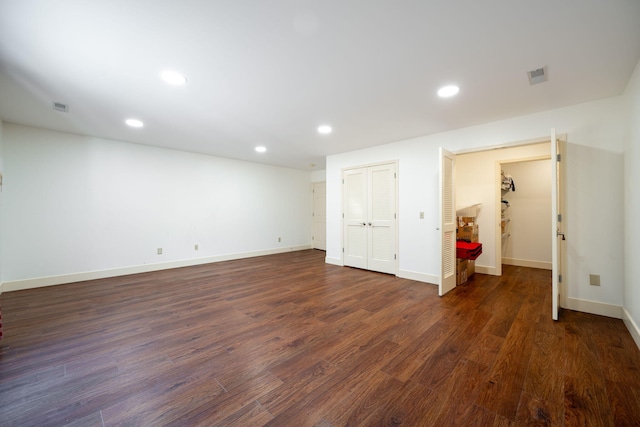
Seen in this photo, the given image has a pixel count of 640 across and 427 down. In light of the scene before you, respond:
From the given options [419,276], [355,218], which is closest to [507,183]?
[419,276]

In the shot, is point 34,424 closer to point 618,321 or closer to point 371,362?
point 371,362

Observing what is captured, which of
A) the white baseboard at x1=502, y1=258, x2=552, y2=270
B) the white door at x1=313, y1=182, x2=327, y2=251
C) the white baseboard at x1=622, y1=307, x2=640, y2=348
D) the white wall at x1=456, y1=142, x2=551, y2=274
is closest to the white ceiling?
the white wall at x1=456, y1=142, x2=551, y2=274

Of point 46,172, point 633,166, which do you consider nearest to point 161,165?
point 46,172

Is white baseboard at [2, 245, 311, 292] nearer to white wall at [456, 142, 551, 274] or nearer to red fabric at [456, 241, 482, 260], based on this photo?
red fabric at [456, 241, 482, 260]

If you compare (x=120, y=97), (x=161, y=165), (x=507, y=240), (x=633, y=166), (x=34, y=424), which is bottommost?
(x=34, y=424)

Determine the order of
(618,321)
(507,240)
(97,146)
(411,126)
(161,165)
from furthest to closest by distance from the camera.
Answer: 1. (507,240)
2. (161,165)
3. (97,146)
4. (411,126)
5. (618,321)

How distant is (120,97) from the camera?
2.72 m

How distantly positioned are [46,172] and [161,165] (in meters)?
1.61

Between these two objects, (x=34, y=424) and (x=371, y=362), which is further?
(x=371, y=362)

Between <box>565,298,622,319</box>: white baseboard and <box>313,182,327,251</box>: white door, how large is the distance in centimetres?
549

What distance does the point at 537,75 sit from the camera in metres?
2.26

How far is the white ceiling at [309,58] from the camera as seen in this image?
1.56 metres

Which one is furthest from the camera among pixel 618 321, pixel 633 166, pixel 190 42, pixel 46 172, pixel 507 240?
pixel 507 240

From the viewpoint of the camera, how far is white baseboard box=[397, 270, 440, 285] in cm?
399
